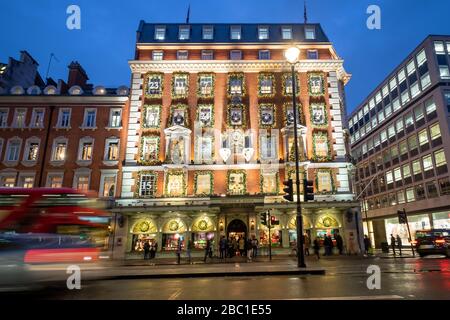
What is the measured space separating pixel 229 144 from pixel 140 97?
10.2 m

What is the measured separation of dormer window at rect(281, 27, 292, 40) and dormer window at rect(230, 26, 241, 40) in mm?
4831

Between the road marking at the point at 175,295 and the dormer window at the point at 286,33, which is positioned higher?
the dormer window at the point at 286,33

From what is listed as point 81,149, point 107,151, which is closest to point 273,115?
point 107,151

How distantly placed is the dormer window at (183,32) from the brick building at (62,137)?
340 inches

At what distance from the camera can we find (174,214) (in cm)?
2608

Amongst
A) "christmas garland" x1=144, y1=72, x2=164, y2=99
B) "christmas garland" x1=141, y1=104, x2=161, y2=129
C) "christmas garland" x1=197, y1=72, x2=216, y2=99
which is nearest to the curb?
"christmas garland" x1=141, y1=104, x2=161, y2=129

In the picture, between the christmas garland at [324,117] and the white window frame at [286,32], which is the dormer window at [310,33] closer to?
the white window frame at [286,32]

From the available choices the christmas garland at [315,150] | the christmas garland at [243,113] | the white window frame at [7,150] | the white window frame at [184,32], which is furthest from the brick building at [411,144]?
the white window frame at [7,150]

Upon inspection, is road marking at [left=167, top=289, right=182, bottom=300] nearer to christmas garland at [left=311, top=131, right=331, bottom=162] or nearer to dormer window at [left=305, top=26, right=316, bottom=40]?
christmas garland at [left=311, top=131, right=331, bottom=162]

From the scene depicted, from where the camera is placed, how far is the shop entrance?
26.6 m

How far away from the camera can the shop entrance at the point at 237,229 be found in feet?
87.2

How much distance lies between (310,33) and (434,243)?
2370cm

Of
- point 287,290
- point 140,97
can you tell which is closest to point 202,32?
point 140,97

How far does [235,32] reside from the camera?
33125 millimetres
